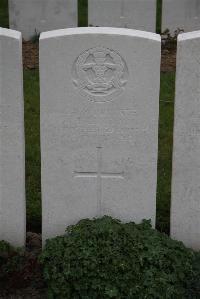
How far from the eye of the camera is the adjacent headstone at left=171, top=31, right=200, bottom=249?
5.08 m

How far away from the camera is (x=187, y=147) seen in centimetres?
534

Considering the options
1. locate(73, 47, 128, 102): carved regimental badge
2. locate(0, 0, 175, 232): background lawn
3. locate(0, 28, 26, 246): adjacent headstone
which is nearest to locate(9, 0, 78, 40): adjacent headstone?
locate(0, 0, 175, 232): background lawn

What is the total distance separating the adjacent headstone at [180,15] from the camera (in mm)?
11906

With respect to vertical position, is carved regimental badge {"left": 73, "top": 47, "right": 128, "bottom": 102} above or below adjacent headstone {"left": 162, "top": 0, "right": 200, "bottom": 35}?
below

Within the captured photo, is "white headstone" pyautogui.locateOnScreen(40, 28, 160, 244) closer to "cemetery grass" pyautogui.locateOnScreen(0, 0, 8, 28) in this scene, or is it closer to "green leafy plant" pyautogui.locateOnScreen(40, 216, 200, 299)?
"green leafy plant" pyautogui.locateOnScreen(40, 216, 200, 299)

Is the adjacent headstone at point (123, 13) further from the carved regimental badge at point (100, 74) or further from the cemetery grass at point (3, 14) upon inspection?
the carved regimental badge at point (100, 74)

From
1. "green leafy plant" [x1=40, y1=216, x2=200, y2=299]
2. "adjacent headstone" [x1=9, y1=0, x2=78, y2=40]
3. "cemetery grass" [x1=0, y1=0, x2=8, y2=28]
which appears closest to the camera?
"green leafy plant" [x1=40, y1=216, x2=200, y2=299]

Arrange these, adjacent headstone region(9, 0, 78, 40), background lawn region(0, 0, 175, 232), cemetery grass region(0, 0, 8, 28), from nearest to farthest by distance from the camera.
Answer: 1. background lawn region(0, 0, 175, 232)
2. adjacent headstone region(9, 0, 78, 40)
3. cemetery grass region(0, 0, 8, 28)

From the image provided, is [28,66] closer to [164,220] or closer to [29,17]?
[29,17]

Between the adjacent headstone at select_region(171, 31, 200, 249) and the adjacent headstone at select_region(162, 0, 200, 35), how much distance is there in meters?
6.94

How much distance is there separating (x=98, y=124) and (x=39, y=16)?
7191mm

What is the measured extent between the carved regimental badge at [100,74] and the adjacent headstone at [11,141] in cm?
46

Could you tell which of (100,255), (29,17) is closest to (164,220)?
(100,255)

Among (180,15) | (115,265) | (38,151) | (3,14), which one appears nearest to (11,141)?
(115,265)
